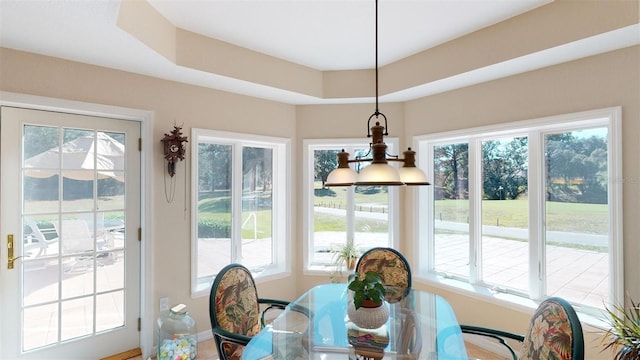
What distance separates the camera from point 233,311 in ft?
6.72

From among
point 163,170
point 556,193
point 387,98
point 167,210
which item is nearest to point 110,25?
point 163,170

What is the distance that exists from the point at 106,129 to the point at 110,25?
3.49 feet

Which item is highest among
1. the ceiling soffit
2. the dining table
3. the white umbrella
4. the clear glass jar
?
the ceiling soffit

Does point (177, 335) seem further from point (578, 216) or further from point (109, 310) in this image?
point (578, 216)

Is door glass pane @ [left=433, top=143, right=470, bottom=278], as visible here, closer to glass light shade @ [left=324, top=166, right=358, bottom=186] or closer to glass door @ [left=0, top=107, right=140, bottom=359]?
glass light shade @ [left=324, top=166, right=358, bottom=186]

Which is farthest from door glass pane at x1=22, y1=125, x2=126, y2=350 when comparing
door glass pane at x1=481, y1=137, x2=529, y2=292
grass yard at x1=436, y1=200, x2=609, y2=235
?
door glass pane at x1=481, y1=137, x2=529, y2=292

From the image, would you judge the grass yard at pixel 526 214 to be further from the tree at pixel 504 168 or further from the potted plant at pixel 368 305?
the potted plant at pixel 368 305

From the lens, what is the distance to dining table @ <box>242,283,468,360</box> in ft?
5.39

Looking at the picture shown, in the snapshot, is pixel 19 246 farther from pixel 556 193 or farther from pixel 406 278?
pixel 556 193

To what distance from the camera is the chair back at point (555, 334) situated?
1.29 metres

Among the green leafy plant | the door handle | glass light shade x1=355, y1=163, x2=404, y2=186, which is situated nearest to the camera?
glass light shade x1=355, y1=163, x2=404, y2=186

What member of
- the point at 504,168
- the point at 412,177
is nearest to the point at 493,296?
the point at 504,168

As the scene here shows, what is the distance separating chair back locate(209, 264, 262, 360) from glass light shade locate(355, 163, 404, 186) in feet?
4.07

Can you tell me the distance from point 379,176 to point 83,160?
2.52 metres
